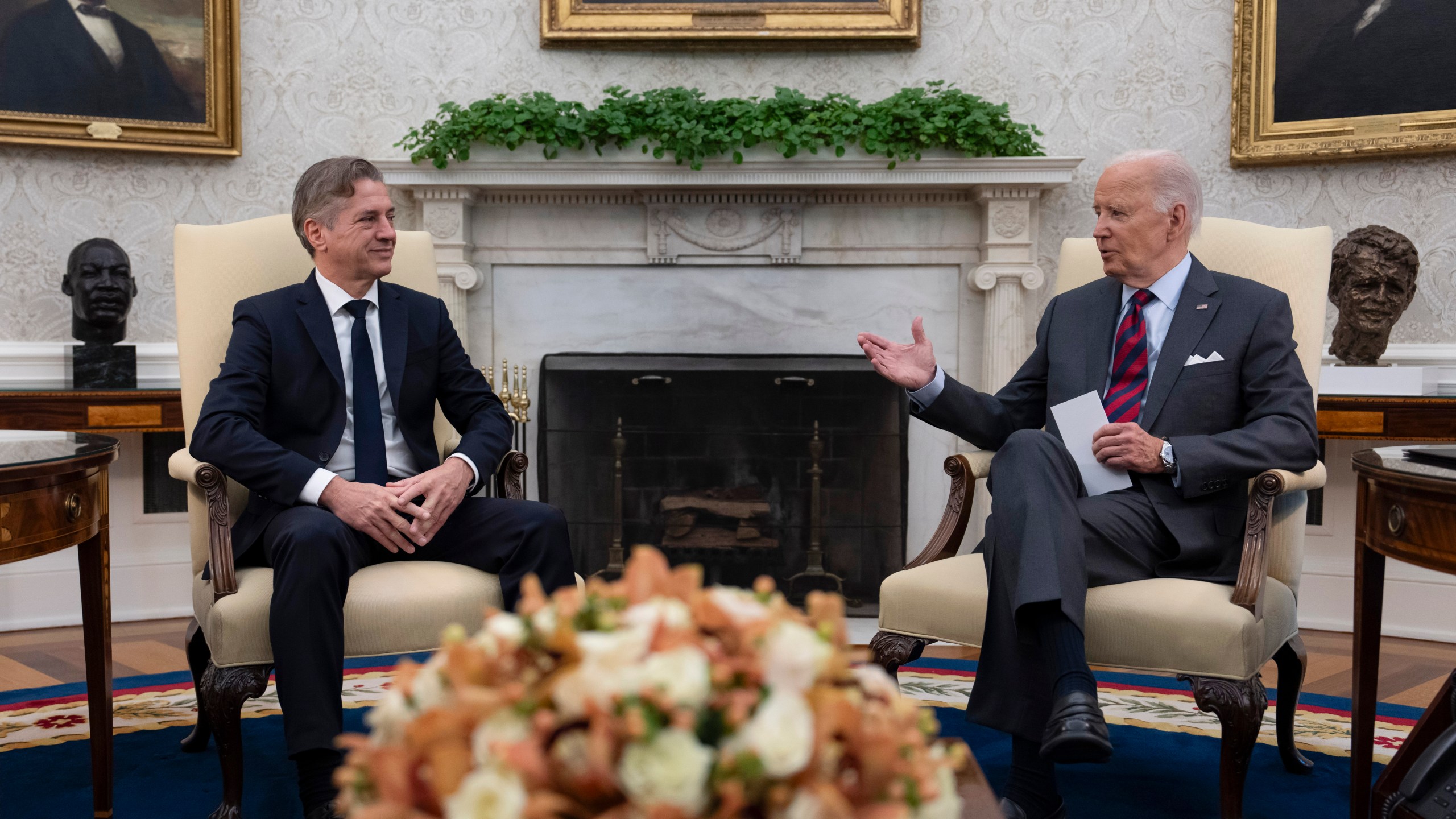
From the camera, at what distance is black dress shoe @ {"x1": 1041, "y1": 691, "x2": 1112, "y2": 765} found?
1616 mm

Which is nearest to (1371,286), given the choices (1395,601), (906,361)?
(1395,601)

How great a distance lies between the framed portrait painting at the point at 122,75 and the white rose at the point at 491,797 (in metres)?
3.84

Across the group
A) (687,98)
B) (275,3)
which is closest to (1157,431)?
(687,98)

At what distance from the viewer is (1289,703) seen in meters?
2.34

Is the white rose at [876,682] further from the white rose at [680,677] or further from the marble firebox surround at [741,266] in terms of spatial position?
the marble firebox surround at [741,266]

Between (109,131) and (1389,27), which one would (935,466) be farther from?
(109,131)

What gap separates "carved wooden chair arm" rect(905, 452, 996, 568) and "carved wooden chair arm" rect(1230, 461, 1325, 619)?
536 mm

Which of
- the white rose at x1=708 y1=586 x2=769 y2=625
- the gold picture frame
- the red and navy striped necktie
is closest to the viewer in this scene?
the white rose at x1=708 y1=586 x2=769 y2=625

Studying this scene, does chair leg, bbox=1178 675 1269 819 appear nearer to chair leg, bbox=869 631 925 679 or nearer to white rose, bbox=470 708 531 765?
chair leg, bbox=869 631 925 679

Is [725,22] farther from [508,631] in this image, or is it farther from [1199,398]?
[508,631]

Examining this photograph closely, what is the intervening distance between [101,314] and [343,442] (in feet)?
5.74

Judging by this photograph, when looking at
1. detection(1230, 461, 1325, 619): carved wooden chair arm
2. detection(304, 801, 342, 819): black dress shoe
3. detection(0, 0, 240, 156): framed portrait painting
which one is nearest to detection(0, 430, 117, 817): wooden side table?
detection(304, 801, 342, 819): black dress shoe

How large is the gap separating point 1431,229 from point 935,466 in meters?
1.97

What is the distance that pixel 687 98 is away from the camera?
3.60 meters
